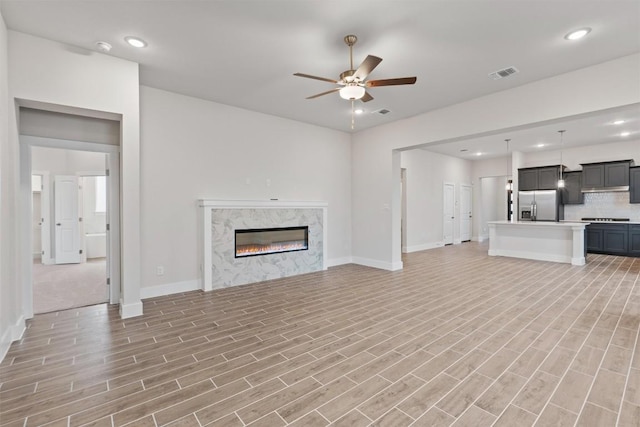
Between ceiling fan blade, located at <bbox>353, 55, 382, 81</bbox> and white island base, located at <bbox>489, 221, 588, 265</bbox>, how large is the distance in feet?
21.1

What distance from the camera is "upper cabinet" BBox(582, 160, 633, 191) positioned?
25.2ft

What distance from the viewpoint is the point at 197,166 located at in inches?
187

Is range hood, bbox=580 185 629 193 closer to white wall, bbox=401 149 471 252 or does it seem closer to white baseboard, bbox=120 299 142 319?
white wall, bbox=401 149 471 252

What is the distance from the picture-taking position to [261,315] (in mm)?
3562

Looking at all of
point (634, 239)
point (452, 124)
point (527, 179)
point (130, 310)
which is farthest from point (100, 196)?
point (634, 239)

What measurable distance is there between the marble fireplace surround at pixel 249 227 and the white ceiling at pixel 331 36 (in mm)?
1903

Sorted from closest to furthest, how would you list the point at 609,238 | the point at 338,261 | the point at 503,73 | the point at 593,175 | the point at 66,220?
the point at 503,73
the point at 338,261
the point at 66,220
the point at 609,238
the point at 593,175

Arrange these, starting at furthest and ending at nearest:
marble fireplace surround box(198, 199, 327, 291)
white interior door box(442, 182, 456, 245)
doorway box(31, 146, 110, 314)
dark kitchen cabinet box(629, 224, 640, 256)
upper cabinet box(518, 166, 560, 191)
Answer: white interior door box(442, 182, 456, 245) < upper cabinet box(518, 166, 560, 191) < dark kitchen cabinet box(629, 224, 640, 256) < doorway box(31, 146, 110, 314) < marble fireplace surround box(198, 199, 327, 291)

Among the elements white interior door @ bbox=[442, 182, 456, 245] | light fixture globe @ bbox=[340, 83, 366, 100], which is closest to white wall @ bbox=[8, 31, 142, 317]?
light fixture globe @ bbox=[340, 83, 366, 100]

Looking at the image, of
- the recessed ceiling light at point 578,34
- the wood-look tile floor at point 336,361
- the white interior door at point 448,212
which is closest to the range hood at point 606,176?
the white interior door at point 448,212

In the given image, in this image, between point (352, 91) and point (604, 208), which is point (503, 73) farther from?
point (604, 208)

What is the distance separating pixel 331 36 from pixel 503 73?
2.44 metres

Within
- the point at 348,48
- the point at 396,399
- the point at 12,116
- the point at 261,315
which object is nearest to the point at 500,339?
the point at 396,399

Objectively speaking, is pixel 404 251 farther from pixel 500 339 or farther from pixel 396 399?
pixel 396 399
